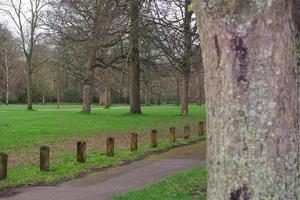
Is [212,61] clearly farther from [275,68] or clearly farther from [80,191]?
[80,191]

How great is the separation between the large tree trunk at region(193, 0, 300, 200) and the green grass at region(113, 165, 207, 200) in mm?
5223

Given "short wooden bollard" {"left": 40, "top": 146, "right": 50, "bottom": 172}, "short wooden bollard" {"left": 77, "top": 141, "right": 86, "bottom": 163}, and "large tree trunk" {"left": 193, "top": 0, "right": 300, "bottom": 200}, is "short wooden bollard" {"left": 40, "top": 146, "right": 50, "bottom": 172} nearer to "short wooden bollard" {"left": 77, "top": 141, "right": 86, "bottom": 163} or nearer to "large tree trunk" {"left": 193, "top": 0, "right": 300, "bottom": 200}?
"short wooden bollard" {"left": 77, "top": 141, "right": 86, "bottom": 163}

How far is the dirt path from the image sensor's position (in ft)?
31.3

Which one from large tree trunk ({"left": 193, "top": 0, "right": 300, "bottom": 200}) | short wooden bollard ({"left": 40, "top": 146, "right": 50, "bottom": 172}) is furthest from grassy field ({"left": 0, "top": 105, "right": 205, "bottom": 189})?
large tree trunk ({"left": 193, "top": 0, "right": 300, "bottom": 200})

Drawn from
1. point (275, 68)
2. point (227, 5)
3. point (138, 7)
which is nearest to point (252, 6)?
point (227, 5)

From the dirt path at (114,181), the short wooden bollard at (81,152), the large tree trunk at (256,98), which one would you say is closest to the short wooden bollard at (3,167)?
the dirt path at (114,181)

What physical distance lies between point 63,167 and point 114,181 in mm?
2319

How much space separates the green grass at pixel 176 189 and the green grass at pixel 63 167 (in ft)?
8.61

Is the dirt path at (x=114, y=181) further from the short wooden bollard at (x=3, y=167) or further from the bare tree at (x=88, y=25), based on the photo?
the bare tree at (x=88, y=25)

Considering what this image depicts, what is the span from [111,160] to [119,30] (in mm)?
8367

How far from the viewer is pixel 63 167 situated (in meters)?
12.9

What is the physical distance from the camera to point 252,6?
135 inches

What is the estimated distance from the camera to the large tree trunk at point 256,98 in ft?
11.3

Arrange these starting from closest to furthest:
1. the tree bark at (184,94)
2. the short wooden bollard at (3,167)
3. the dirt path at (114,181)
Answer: the dirt path at (114,181)
the short wooden bollard at (3,167)
the tree bark at (184,94)
